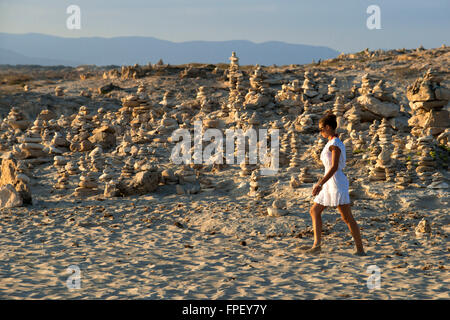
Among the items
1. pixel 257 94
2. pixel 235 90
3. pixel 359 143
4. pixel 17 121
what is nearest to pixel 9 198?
pixel 359 143

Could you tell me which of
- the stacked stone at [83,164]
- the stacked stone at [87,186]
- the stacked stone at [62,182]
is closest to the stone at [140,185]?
the stacked stone at [87,186]

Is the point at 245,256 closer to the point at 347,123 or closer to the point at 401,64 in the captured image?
the point at 347,123

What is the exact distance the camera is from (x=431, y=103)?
13.2 meters

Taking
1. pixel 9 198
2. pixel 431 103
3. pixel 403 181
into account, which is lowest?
pixel 9 198

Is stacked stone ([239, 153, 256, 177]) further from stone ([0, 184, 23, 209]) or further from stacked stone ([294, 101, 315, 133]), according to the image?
stone ([0, 184, 23, 209])

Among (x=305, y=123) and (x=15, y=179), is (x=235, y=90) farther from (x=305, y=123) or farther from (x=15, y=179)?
(x=15, y=179)

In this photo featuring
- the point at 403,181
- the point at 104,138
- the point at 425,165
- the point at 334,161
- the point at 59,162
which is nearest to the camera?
the point at 334,161

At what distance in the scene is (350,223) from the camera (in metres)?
7.23

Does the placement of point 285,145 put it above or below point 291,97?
below

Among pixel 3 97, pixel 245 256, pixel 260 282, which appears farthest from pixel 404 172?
pixel 3 97

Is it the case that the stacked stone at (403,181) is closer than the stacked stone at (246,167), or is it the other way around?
the stacked stone at (403,181)

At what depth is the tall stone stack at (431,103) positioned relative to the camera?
1302 centimetres

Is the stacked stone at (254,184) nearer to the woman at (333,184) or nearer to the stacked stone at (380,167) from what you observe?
the stacked stone at (380,167)

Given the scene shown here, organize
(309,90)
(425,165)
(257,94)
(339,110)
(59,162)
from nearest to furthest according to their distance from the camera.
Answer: (425,165)
(59,162)
(339,110)
(257,94)
(309,90)
